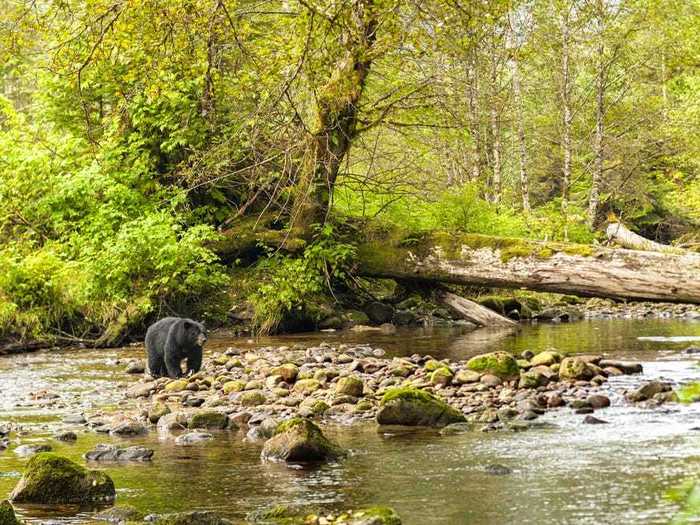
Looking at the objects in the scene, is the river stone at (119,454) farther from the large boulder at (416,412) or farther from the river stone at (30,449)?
the large boulder at (416,412)

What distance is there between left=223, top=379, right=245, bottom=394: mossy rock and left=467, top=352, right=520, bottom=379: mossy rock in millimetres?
2476

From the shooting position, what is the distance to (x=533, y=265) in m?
→ 15.2

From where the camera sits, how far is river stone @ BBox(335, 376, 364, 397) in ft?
29.7

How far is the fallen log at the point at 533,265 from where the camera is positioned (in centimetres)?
1352

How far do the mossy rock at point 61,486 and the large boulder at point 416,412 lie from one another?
2.92 metres

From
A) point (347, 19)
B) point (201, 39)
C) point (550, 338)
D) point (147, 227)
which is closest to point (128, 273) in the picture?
point (147, 227)

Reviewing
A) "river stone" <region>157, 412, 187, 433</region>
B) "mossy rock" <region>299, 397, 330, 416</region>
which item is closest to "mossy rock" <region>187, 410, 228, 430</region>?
"river stone" <region>157, 412, 187, 433</region>

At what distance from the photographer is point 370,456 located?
6371 millimetres

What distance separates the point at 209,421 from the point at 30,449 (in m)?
1.55

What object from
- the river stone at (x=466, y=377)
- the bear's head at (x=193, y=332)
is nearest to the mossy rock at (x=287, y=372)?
the bear's head at (x=193, y=332)

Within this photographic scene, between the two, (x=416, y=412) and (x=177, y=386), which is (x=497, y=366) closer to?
(x=416, y=412)

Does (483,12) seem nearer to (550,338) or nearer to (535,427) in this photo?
(535,427)

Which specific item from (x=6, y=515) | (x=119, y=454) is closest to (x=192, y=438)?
(x=119, y=454)

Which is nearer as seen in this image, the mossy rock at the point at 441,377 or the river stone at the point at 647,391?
the river stone at the point at 647,391
